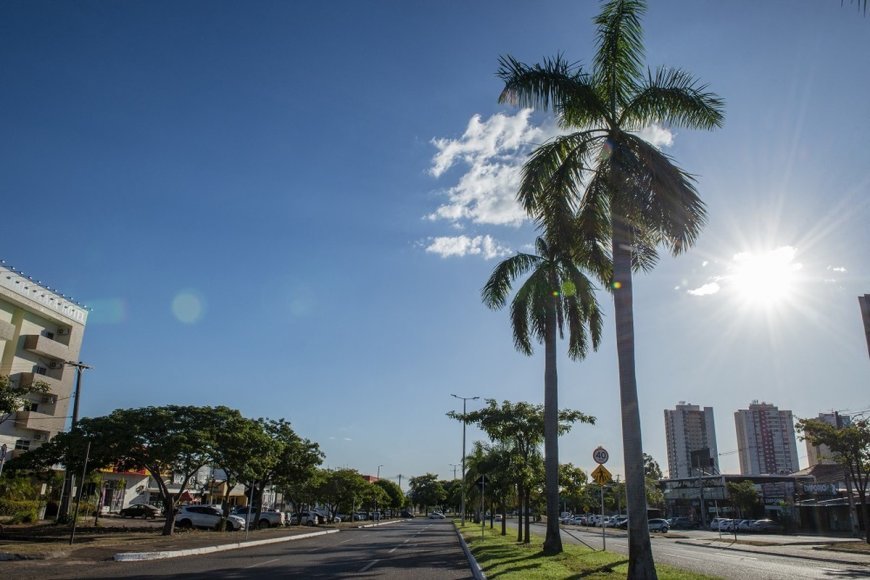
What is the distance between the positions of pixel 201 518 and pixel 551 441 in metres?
27.4

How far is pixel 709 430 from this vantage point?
353 ft

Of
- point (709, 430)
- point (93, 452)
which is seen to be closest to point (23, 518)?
point (93, 452)

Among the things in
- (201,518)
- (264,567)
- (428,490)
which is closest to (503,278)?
(264,567)

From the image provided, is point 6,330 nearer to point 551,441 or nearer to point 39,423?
point 39,423

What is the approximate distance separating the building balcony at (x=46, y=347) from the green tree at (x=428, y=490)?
320 ft

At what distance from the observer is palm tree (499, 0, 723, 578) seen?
13172mm

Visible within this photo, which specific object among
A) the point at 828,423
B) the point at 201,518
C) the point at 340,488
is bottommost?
the point at 201,518

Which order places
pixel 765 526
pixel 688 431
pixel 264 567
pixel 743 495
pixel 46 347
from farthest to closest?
1. pixel 688 431
2. pixel 743 495
3. pixel 765 526
4. pixel 46 347
5. pixel 264 567

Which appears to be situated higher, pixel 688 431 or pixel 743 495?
pixel 688 431

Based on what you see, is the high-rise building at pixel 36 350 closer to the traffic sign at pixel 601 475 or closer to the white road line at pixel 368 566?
the white road line at pixel 368 566

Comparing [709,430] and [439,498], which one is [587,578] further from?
[439,498]

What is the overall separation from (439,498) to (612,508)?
36.1m

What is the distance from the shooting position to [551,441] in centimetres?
2156

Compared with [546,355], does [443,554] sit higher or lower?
lower
